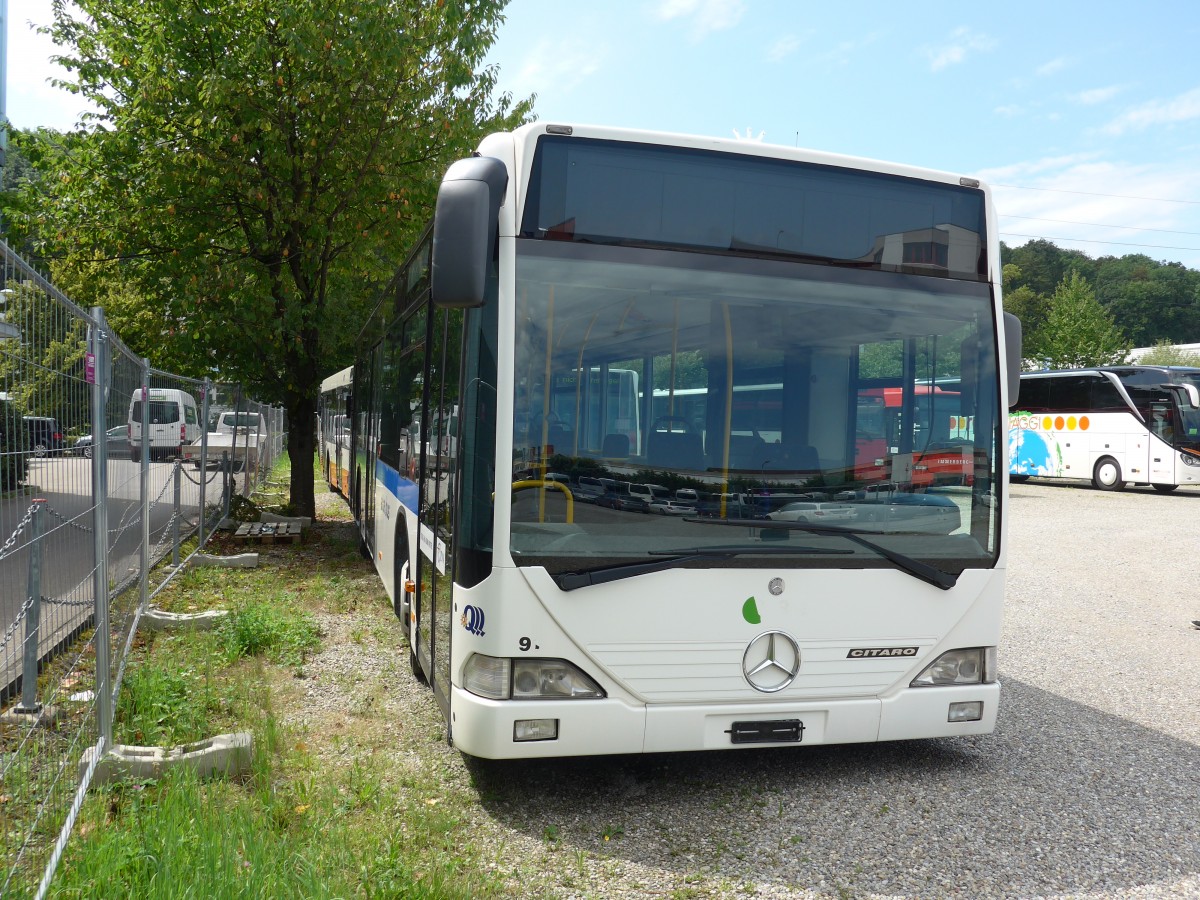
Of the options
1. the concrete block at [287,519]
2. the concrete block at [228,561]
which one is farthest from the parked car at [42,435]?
the concrete block at [287,519]

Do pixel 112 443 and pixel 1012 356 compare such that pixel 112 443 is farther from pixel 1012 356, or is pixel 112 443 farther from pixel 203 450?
pixel 203 450

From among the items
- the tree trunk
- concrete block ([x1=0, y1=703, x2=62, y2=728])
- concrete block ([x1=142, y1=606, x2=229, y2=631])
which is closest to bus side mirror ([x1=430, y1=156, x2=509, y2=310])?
concrete block ([x1=0, y1=703, x2=62, y2=728])

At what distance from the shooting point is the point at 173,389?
31.4 feet

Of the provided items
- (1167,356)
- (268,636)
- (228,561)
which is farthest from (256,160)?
(1167,356)

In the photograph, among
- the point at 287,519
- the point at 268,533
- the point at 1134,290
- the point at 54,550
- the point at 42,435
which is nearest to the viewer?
the point at 42,435

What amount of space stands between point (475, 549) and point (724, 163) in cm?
216

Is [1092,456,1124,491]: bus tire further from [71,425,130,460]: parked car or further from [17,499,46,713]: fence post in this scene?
[17,499,46,713]: fence post

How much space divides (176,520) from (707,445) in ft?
24.2

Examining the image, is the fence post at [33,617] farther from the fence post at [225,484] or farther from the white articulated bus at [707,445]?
the fence post at [225,484]

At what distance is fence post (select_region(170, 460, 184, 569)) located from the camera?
32.7 ft

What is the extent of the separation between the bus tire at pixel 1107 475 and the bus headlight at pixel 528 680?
91.8 ft

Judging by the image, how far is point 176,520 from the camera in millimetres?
10195

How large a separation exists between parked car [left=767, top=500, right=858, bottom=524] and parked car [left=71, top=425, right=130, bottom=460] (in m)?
2.91

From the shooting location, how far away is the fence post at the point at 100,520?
4.39 metres
